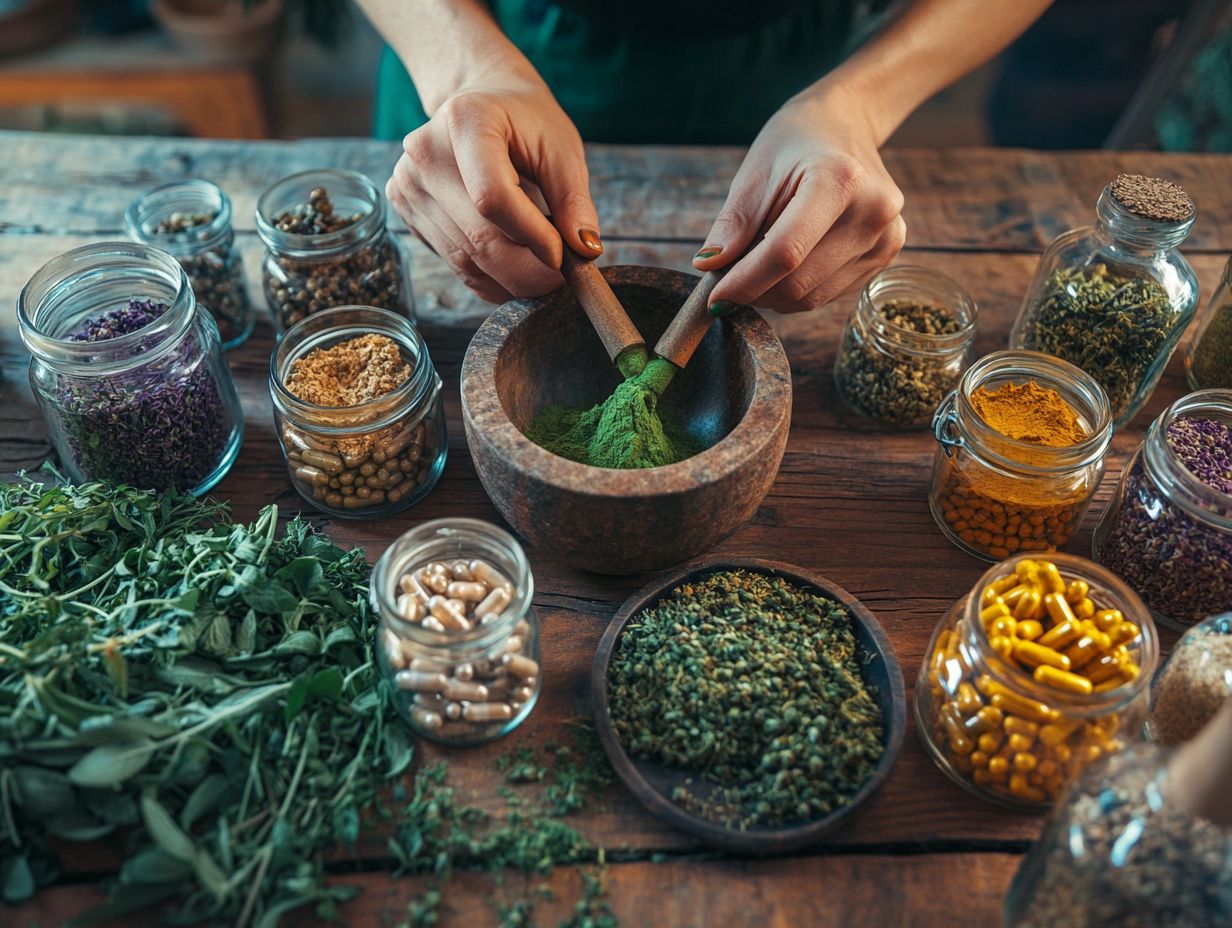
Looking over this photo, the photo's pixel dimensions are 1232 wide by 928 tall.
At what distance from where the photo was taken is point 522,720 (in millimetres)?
1361

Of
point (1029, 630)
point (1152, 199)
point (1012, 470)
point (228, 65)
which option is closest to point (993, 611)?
point (1029, 630)

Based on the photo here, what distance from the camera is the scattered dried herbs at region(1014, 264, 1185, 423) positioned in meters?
1.61

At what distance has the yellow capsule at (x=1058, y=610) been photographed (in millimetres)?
1253

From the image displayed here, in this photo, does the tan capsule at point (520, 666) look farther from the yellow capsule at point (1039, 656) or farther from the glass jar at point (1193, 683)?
the glass jar at point (1193, 683)

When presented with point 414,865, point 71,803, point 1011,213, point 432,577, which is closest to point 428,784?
point 414,865

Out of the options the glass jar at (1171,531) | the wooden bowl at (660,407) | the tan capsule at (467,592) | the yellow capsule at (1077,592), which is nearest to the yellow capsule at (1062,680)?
the yellow capsule at (1077,592)

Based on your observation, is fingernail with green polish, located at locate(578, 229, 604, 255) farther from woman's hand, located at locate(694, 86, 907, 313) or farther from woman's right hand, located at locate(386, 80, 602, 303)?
woman's hand, located at locate(694, 86, 907, 313)

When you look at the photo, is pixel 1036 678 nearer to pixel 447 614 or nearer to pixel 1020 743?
pixel 1020 743

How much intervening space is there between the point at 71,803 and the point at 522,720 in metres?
0.53

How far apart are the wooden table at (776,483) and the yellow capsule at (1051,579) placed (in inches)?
8.9

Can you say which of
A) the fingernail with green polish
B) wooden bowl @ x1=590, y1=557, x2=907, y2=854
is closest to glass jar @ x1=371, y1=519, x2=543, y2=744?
wooden bowl @ x1=590, y1=557, x2=907, y2=854

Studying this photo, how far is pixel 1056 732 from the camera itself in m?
1.20

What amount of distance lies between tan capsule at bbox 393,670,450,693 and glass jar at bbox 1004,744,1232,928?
713mm

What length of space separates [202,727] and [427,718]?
0.26m
